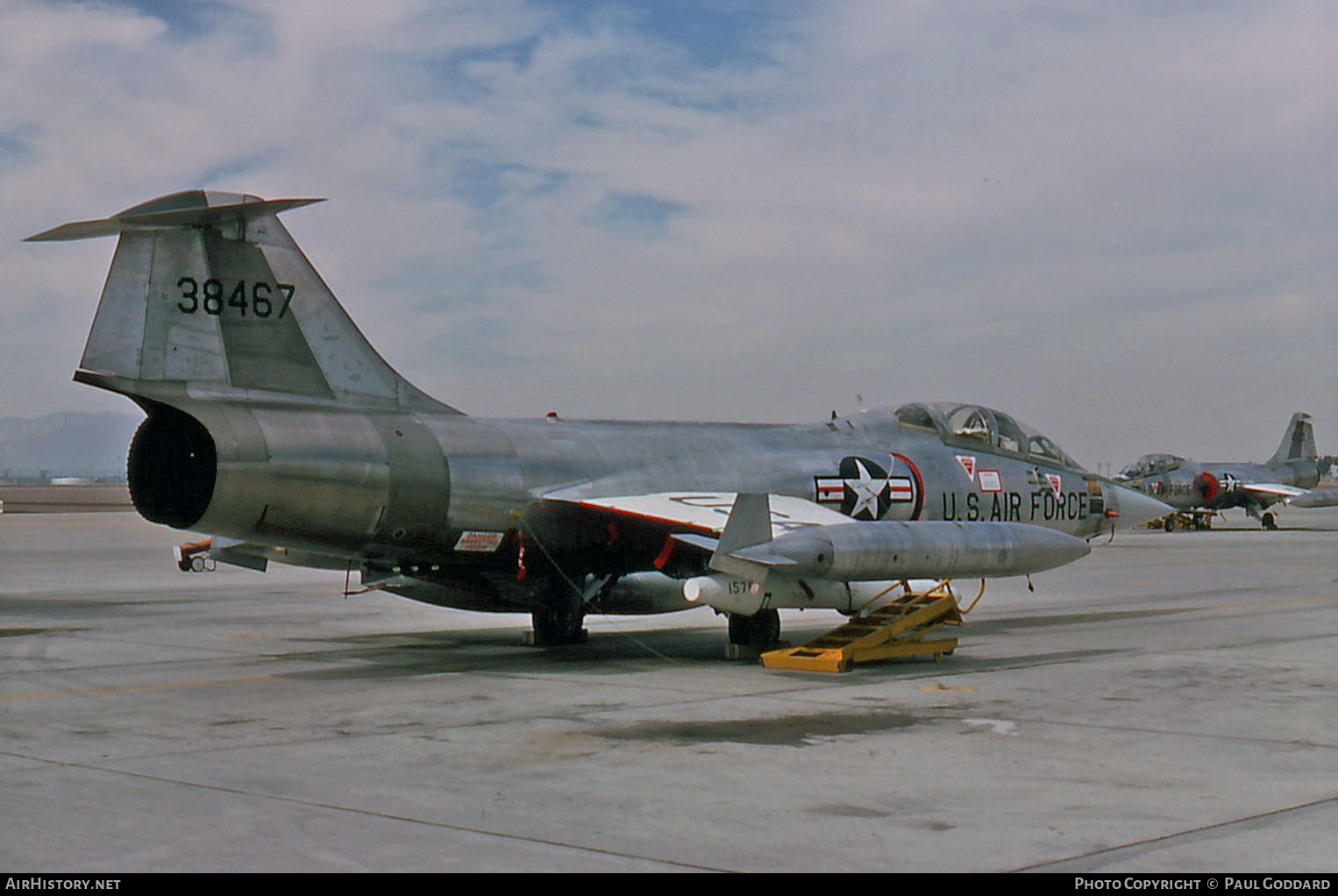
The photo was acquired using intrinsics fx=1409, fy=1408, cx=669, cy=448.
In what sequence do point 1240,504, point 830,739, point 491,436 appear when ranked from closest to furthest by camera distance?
1. point 830,739
2. point 491,436
3. point 1240,504

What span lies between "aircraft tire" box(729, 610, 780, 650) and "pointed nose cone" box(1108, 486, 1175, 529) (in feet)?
21.4

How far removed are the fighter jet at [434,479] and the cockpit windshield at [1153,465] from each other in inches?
1400

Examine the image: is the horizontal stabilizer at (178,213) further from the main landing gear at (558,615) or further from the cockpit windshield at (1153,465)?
the cockpit windshield at (1153,465)

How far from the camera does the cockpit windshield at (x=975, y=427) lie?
16.8 meters

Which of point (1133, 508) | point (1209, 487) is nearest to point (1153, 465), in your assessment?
point (1209, 487)

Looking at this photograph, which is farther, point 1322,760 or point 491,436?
point 491,436

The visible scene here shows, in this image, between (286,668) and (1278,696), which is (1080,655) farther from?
(286,668)

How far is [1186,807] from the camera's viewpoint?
A: 6.74 meters

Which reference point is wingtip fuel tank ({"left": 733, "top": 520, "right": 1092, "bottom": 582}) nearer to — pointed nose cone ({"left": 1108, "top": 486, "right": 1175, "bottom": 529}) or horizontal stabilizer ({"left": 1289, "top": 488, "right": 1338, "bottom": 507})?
pointed nose cone ({"left": 1108, "top": 486, "right": 1175, "bottom": 529})

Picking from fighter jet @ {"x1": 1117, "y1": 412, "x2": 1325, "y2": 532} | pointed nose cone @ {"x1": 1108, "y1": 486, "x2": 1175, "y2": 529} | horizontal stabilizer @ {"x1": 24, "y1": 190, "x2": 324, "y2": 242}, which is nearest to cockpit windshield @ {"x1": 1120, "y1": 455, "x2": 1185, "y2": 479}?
fighter jet @ {"x1": 1117, "y1": 412, "x2": 1325, "y2": 532}

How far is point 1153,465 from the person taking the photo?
49.0 m

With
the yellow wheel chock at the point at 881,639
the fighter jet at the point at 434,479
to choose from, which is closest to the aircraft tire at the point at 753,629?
the fighter jet at the point at 434,479

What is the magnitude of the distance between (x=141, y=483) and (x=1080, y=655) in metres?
8.68

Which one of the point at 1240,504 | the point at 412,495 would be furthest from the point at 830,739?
the point at 1240,504
